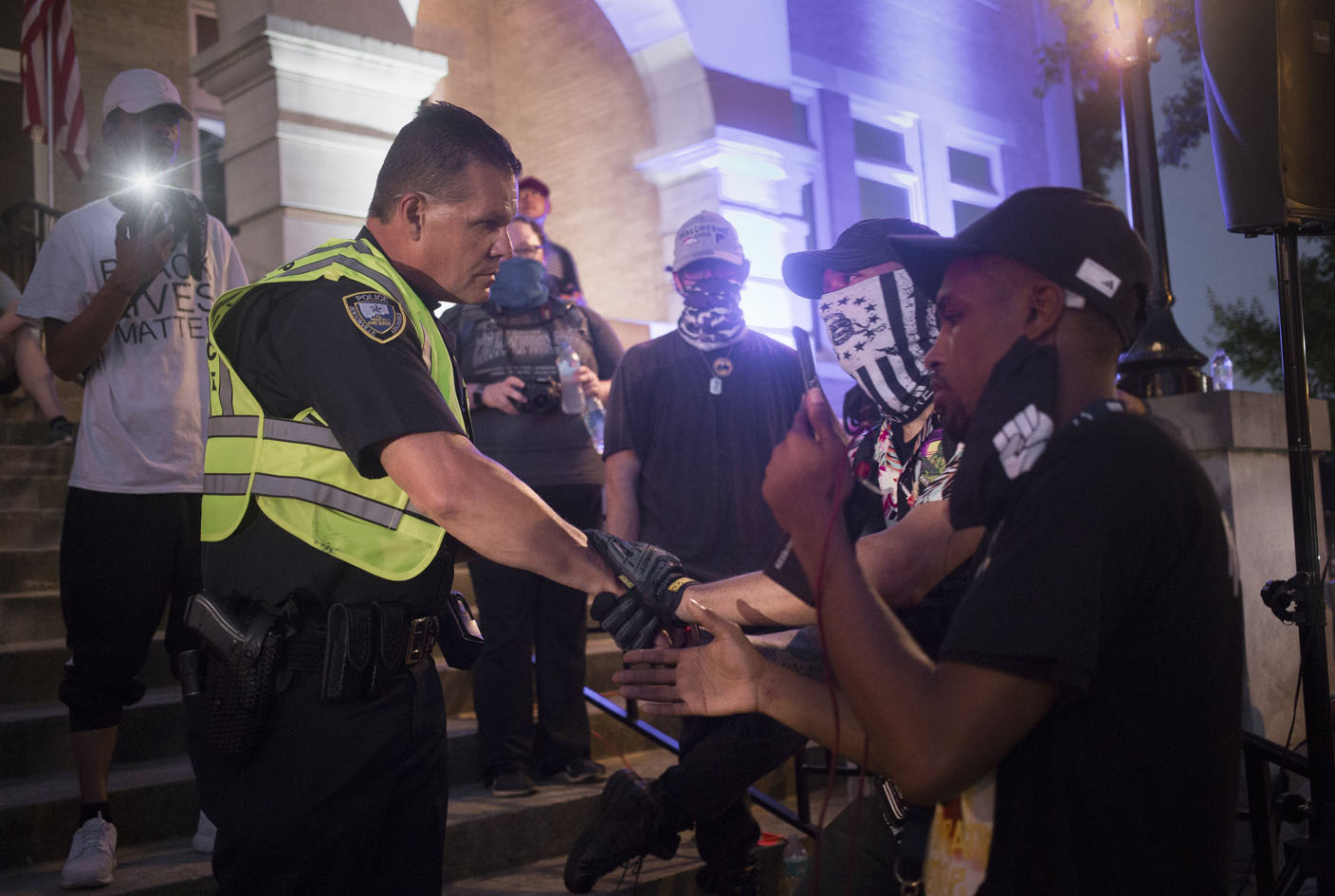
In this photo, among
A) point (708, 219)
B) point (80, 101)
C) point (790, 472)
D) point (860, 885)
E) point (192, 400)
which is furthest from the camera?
point (80, 101)

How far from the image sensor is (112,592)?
12.2ft

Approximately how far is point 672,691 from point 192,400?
2.57 meters

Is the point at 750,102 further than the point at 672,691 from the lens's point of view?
Yes

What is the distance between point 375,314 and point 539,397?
2.80 meters

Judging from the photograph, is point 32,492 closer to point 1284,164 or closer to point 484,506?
point 484,506

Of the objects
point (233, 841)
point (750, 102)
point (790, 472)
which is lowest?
point (233, 841)

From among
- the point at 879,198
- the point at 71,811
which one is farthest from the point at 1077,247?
the point at 879,198

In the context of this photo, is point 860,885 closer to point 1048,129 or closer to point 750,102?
point 750,102

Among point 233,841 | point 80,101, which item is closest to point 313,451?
point 233,841

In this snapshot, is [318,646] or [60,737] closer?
[318,646]

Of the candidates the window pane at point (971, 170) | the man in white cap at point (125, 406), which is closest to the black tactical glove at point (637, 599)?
the man in white cap at point (125, 406)

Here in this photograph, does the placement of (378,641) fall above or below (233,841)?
above

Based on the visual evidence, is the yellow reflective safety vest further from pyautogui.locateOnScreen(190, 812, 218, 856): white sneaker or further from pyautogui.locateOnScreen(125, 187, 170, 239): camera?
pyautogui.locateOnScreen(190, 812, 218, 856): white sneaker

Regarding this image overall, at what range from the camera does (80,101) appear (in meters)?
10.1
